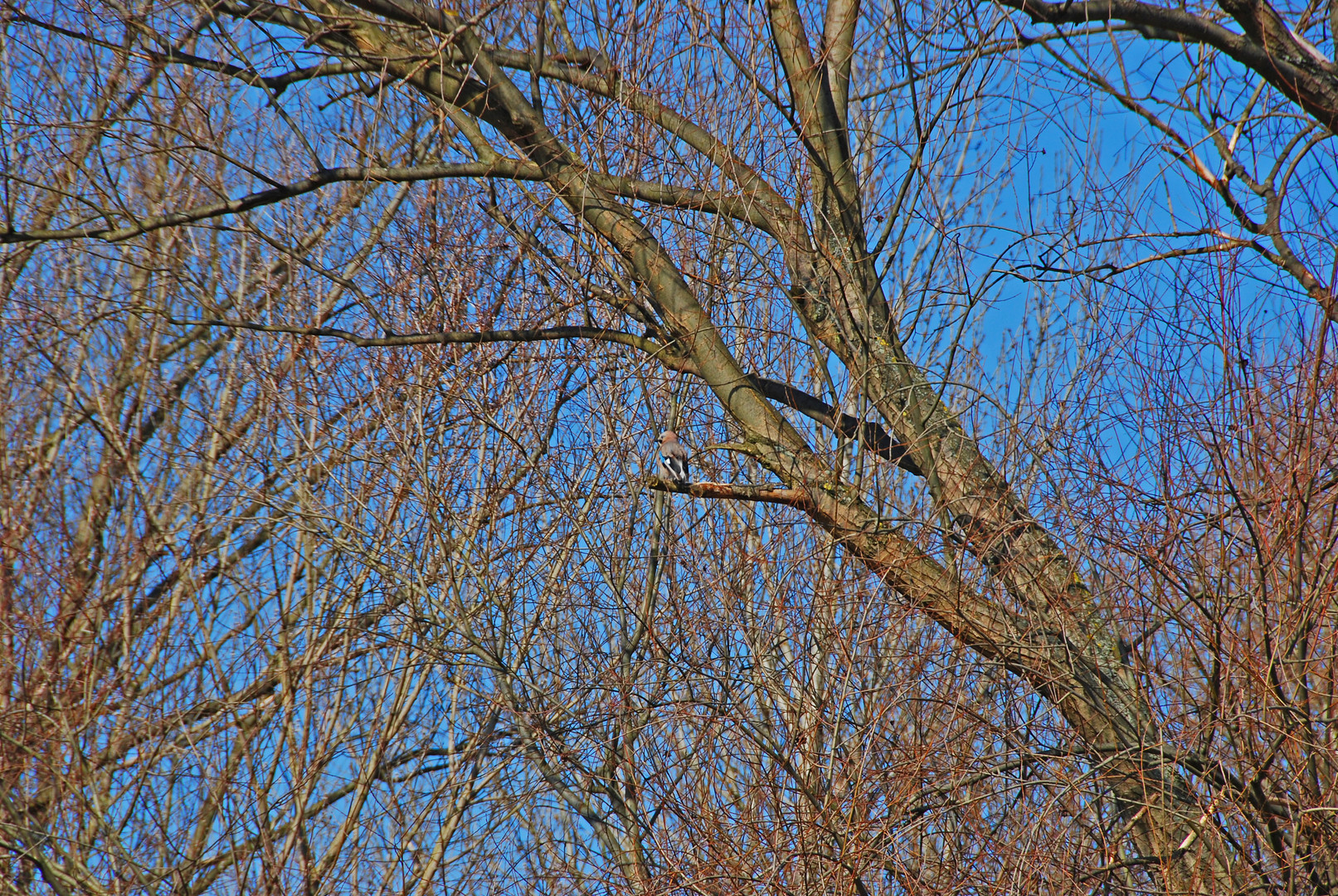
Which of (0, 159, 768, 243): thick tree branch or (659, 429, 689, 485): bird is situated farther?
(659, 429, 689, 485): bird

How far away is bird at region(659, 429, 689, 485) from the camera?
16.7 feet

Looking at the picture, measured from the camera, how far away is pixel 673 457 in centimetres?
526

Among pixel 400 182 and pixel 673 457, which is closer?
pixel 400 182

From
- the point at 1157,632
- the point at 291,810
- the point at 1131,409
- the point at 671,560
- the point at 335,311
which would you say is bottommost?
the point at 291,810

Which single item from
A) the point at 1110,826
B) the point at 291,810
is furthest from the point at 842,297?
the point at 291,810

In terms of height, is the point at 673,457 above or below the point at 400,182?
below

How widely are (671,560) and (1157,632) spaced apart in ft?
7.69

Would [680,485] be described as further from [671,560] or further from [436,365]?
[436,365]

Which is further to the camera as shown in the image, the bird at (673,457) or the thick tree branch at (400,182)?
the bird at (673,457)

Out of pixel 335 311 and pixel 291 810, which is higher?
pixel 335 311

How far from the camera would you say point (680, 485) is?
469cm

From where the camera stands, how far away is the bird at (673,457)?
5.09 meters

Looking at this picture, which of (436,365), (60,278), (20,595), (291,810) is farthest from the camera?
(60,278)

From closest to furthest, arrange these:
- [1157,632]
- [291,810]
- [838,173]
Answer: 1. [1157,632]
2. [838,173]
3. [291,810]
